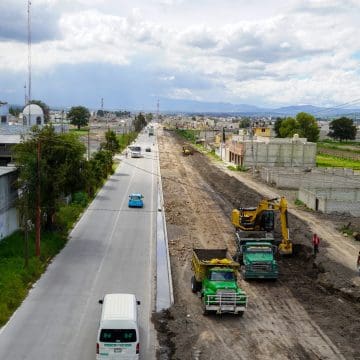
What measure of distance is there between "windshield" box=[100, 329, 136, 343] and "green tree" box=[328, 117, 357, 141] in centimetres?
15733

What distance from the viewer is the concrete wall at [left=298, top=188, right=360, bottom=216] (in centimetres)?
4584

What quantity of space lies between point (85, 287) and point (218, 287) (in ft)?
20.9

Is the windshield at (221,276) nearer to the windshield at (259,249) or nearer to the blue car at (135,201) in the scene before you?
the windshield at (259,249)

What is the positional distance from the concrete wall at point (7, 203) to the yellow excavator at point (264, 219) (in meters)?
13.0

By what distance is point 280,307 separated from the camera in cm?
2280

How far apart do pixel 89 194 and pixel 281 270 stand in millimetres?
26807

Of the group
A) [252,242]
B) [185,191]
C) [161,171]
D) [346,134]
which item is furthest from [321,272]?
[346,134]

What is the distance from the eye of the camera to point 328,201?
4594 centimetres

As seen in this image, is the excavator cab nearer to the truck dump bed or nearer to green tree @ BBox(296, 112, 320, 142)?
the truck dump bed

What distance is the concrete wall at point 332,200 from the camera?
150 feet

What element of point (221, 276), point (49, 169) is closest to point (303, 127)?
point (49, 169)

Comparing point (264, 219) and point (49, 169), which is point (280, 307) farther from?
point (49, 169)

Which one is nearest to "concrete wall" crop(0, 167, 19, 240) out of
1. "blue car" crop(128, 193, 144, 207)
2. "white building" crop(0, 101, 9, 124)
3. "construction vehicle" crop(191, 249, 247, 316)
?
"construction vehicle" crop(191, 249, 247, 316)

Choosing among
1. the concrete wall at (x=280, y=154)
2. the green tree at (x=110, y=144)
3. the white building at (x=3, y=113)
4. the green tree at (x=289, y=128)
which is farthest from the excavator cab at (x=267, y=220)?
the green tree at (x=289, y=128)
